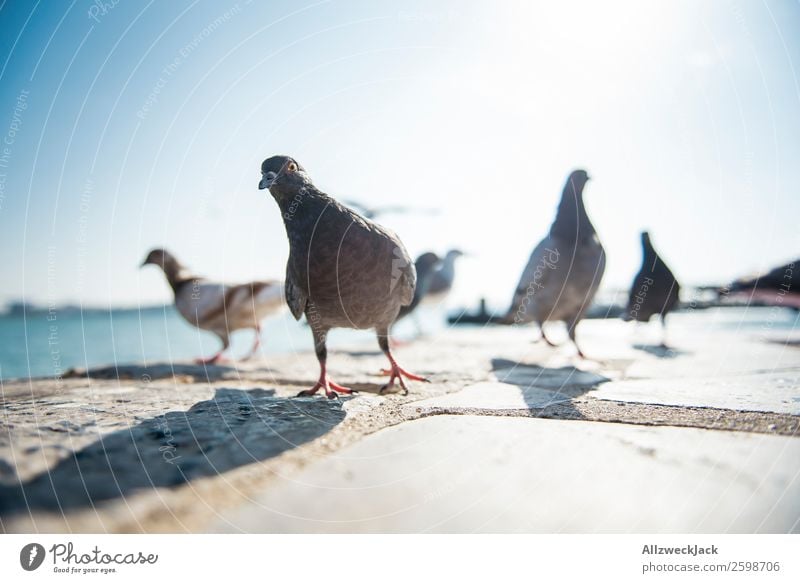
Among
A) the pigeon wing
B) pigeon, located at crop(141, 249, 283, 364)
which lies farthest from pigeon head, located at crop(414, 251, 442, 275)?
the pigeon wing

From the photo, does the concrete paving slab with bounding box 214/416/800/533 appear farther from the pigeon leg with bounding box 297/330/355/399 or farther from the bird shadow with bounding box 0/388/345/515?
the pigeon leg with bounding box 297/330/355/399

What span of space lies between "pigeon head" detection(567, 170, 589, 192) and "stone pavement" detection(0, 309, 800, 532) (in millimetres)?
3131

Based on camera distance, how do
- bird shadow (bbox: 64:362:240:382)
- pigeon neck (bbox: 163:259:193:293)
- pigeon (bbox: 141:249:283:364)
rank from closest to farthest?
bird shadow (bbox: 64:362:240:382), pigeon (bbox: 141:249:283:364), pigeon neck (bbox: 163:259:193:293)

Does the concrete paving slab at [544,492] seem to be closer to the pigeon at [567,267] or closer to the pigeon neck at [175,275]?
the pigeon at [567,267]

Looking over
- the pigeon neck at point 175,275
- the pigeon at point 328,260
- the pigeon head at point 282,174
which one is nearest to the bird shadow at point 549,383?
the pigeon at point 328,260

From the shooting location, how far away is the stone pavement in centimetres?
130

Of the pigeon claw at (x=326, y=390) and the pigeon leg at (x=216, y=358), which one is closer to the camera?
the pigeon claw at (x=326, y=390)

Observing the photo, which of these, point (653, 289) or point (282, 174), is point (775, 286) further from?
point (282, 174)

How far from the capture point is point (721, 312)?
37.5 feet

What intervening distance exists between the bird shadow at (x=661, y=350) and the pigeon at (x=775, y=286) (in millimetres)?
1089

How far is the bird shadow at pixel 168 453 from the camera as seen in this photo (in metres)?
1.29

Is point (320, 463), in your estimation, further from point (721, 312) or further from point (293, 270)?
point (721, 312)

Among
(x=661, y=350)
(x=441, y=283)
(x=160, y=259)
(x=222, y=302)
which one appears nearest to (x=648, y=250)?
(x=661, y=350)
